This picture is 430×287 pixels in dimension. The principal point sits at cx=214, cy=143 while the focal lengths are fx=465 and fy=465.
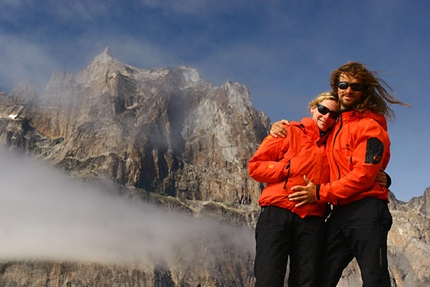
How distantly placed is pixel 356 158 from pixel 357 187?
1.66ft

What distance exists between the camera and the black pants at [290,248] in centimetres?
849

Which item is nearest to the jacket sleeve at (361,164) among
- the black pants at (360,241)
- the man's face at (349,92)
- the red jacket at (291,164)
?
the black pants at (360,241)

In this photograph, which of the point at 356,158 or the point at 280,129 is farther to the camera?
the point at 280,129

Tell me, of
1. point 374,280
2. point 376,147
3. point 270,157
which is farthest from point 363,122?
point 374,280

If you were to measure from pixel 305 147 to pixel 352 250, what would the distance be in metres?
2.10

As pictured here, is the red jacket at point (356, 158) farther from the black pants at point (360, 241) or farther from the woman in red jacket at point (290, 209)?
the woman in red jacket at point (290, 209)

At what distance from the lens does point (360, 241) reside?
317 inches

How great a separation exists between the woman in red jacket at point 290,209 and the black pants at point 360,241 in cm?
26

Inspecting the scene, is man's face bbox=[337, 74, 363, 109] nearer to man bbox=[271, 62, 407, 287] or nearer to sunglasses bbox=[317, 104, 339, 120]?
man bbox=[271, 62, 407, 287]

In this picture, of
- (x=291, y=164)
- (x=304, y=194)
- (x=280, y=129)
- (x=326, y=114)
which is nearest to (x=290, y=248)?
(x=304, y=194)

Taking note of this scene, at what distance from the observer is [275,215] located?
877 cm

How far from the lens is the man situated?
801cm

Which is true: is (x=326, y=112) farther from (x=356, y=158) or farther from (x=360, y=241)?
(x=360, y=241)

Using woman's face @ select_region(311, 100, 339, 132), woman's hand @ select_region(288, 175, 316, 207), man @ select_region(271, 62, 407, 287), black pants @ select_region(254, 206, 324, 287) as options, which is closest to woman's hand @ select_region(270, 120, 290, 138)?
woman's face @ select_region(311, 100, 339, 132)
